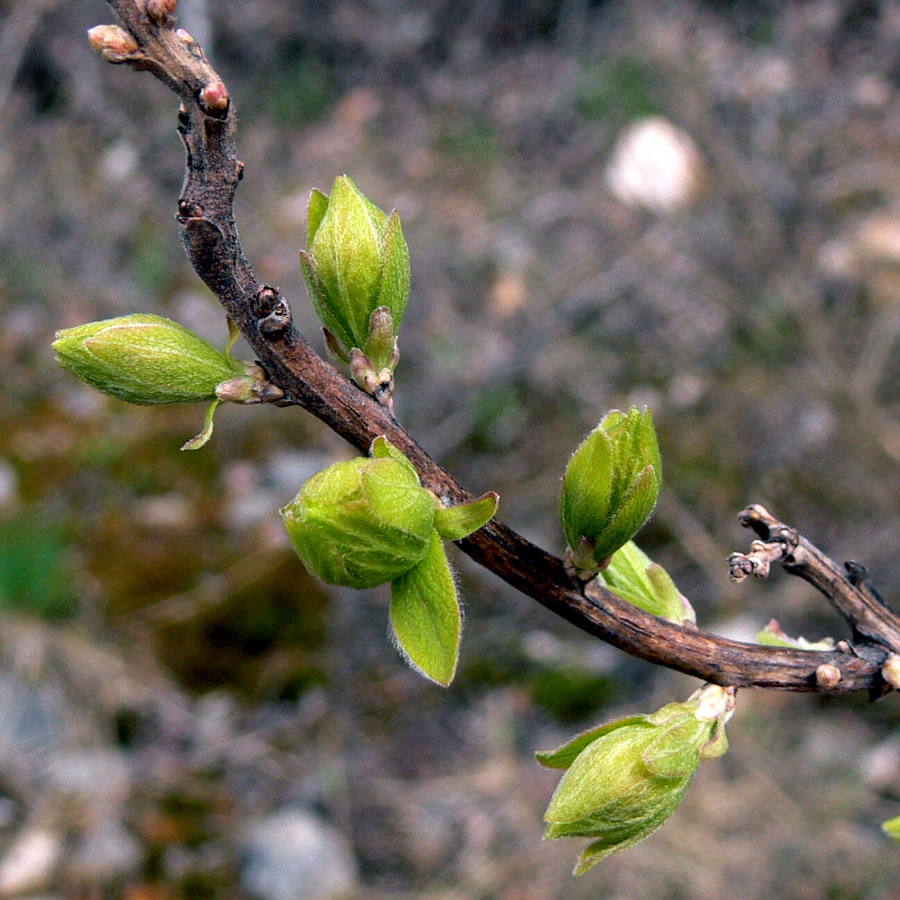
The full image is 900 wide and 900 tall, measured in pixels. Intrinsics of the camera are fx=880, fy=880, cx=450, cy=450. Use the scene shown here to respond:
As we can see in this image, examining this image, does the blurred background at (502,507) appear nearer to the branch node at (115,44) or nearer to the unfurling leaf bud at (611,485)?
the branch node at (115,44)

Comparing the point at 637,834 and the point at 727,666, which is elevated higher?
the point at 727,666

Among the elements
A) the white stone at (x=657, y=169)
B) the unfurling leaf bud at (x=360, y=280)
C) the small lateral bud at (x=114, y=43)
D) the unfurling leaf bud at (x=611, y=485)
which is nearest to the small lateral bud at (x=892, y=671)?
the unfurling leaf bud at (x=611, y=485)

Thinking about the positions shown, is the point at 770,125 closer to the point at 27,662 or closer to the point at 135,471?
the point at 135,471

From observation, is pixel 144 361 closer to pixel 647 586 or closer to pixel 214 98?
pixel 214 98

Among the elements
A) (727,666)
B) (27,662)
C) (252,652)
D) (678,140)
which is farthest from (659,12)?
(727,666)

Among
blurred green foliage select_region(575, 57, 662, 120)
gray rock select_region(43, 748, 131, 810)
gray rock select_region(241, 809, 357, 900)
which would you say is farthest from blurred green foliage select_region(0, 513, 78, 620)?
blurred green foliage select_region(575, 57, 662, 120)

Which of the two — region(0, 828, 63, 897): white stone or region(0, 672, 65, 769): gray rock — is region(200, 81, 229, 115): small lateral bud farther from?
region(0, 672, 65, 769): gray rock
